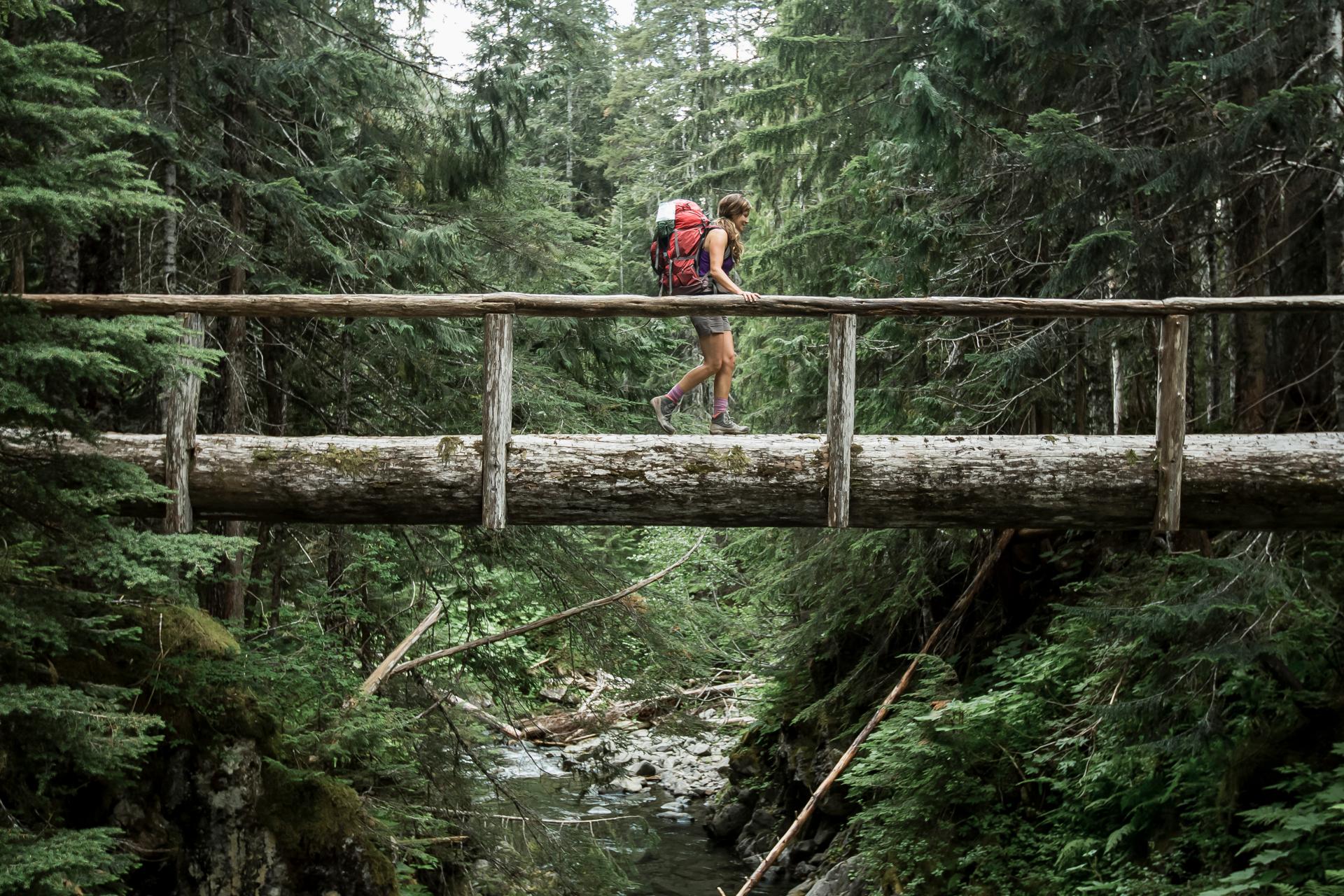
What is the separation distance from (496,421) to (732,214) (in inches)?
90.1

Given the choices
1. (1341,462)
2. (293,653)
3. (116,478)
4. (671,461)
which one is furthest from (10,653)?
(1341,462)

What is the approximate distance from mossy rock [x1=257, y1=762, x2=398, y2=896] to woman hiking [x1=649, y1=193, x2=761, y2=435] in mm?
3145

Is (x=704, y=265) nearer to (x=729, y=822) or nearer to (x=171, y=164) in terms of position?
(x=171, y=164)

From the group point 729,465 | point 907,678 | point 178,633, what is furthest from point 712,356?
point 907,678

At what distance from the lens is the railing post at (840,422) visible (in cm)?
604

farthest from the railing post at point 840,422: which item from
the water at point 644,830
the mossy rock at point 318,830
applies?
the water at point 644,830

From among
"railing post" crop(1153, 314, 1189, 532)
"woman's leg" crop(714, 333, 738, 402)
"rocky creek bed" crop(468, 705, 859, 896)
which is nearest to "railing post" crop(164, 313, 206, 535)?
"woman's leg" crop(714, 333, 738, 402)

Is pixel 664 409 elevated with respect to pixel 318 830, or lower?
elevated

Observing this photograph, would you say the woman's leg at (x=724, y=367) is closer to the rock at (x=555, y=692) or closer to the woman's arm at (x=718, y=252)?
the woman's arm at (x=718, y=252)

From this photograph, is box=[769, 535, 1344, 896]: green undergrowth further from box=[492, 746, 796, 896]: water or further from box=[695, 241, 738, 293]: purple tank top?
box=[695, 241, 738, 293]: purple tank top

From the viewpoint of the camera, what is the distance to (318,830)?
596 cm

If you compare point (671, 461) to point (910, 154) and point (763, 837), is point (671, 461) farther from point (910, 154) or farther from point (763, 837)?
point (763, 837)

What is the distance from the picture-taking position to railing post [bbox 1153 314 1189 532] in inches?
234

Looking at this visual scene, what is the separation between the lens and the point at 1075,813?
7.18 meters
